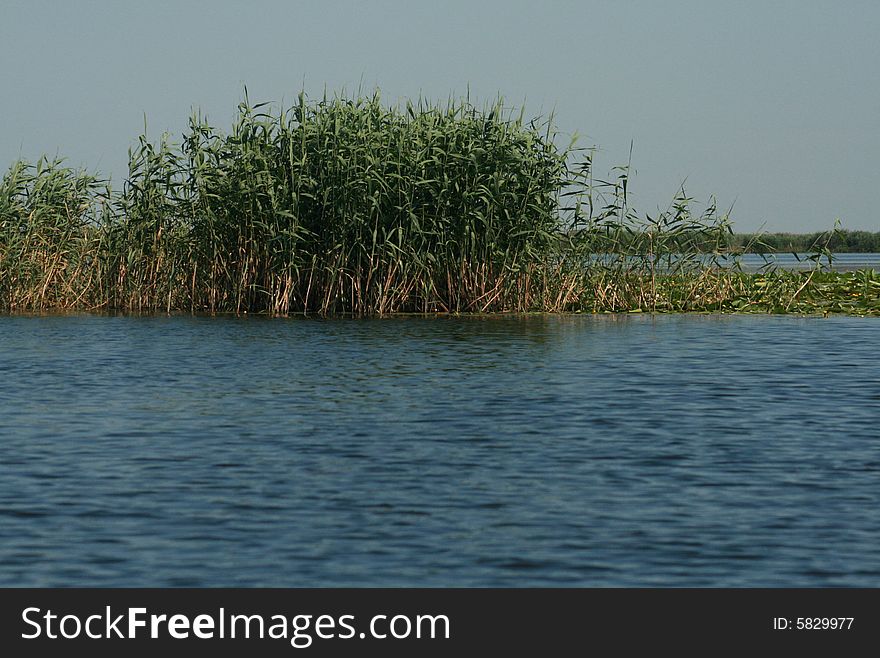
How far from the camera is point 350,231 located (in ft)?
82.5

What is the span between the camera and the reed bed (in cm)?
2472

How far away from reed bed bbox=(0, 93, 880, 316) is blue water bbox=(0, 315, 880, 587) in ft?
16.1

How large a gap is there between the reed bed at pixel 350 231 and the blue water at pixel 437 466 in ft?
16.1

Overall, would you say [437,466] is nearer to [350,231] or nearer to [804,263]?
[350,231]

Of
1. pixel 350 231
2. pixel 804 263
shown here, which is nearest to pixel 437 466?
pixel 350 231

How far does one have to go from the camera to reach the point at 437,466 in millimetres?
10562

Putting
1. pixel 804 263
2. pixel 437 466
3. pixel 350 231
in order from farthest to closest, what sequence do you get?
pixel 804 263
pixel 350 231
pixel 437 466

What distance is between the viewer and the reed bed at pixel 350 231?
973 inches

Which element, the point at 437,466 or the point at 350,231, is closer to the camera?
Result: the point at 437,466

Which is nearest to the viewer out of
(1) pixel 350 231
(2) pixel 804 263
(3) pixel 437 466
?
(3) pixel 437 466

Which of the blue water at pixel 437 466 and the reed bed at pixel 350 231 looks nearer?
the blue water at pixel 437 466

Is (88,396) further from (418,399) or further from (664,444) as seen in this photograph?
(664,444)

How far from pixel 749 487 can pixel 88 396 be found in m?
8.09

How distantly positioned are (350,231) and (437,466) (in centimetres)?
1498
